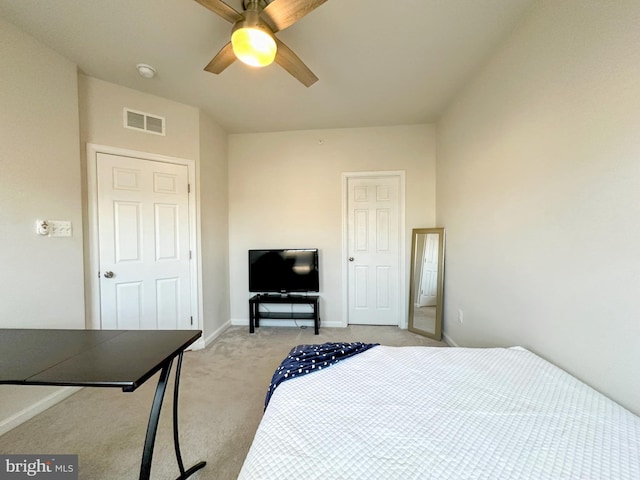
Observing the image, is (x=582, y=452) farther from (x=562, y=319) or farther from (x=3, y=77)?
(x=3, y=77)

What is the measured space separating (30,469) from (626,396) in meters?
2.55

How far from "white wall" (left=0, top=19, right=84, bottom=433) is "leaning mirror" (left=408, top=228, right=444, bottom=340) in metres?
3.42

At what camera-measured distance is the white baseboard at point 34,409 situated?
5.28 feet

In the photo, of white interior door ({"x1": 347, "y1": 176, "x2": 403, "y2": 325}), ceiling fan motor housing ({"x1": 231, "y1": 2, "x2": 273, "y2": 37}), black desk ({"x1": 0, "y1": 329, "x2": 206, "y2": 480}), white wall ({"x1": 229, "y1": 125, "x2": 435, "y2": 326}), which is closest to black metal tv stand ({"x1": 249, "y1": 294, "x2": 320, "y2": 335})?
white wall ({"x1": 229, "y1": 125, "x2": 435, "y2": 326})

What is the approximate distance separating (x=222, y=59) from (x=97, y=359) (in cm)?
184

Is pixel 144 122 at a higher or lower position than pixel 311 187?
higher

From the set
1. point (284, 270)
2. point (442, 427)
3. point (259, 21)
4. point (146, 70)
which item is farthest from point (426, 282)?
point (146, 70)

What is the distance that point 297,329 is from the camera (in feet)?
11.1

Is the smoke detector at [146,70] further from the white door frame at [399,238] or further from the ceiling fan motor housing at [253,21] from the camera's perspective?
the white door frame at [399,238]

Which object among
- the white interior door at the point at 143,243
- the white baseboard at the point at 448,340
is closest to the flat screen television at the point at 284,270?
the white interior door at the point at 143,243

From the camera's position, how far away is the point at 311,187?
11.3 ft

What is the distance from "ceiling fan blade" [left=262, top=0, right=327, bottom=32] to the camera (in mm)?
1270

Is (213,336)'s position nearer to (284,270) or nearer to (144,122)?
(284,270)

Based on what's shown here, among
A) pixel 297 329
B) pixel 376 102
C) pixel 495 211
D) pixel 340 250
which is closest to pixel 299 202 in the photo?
pixel 340 250
